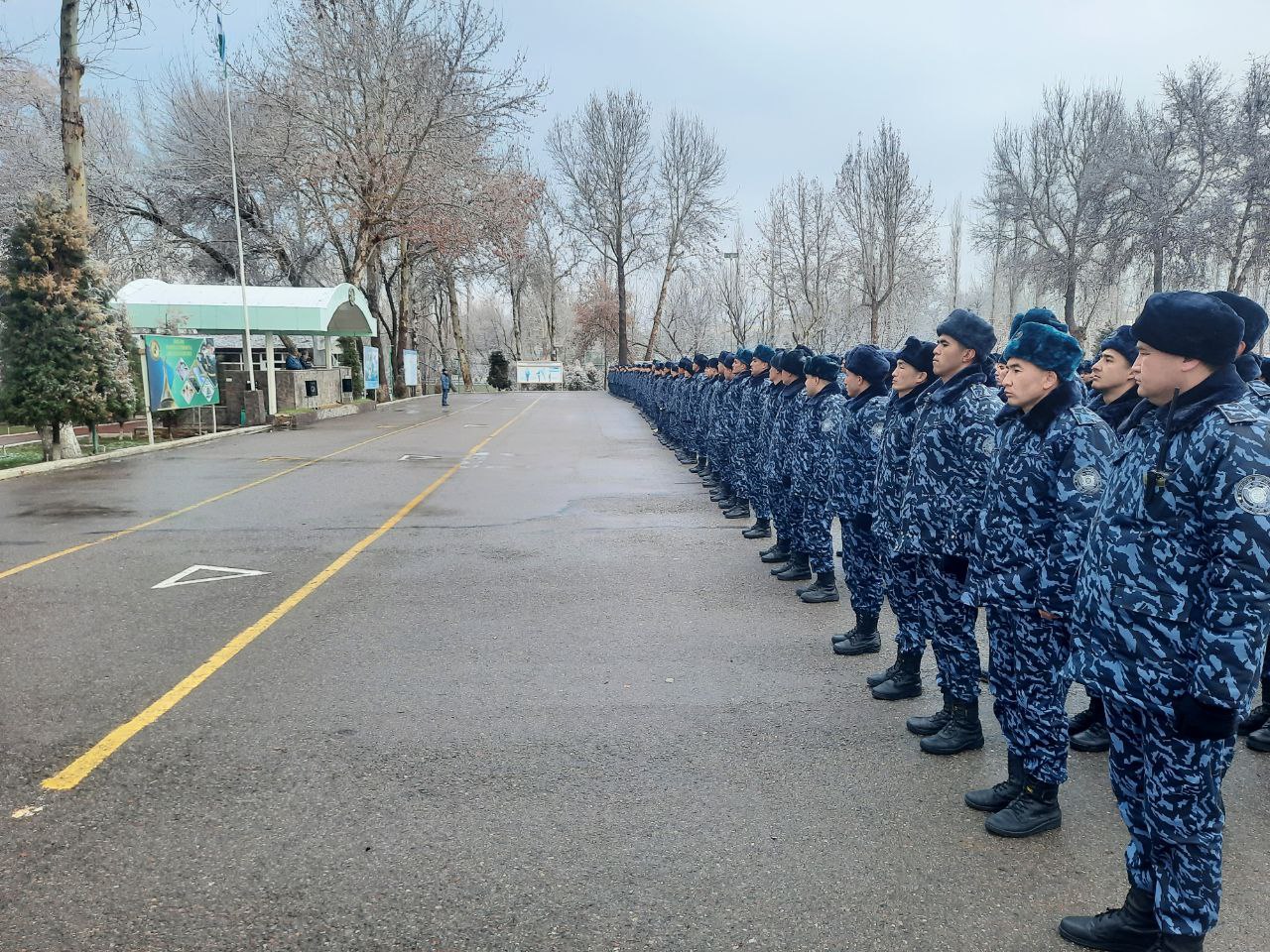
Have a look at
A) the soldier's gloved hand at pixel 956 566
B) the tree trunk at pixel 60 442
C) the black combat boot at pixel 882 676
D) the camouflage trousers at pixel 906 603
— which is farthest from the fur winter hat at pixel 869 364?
the tree trunk at pixel 60 442

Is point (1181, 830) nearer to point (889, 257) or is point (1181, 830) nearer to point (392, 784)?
point (392, 784)

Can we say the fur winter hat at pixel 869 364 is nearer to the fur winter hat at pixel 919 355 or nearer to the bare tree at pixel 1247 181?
the fur winter hat at pixel 919 355

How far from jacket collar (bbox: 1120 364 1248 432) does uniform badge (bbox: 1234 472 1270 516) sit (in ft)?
0.75

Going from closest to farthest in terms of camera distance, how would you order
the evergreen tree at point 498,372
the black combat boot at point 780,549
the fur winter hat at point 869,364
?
the fur winter hat at point 869,364 → the black combat boot at point 780,549 → the evergreen tree at point 498,372

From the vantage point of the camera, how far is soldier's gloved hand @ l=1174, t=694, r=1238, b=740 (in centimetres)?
236

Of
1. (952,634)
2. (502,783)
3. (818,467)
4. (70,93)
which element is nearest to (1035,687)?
(952,634)

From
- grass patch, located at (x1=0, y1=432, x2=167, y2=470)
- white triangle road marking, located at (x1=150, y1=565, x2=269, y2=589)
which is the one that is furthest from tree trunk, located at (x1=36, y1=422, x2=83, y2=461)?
white triangle road marking, located at (x1=150, y1=565, x2=269, y2=589)

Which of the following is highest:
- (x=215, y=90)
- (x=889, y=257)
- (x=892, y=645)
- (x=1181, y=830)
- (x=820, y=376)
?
(x=215, y=90)

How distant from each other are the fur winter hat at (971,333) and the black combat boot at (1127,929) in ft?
7.93

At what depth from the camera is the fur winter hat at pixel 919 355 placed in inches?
190

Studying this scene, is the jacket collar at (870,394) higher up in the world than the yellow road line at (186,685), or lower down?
higher up

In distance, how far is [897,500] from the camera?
189 inches

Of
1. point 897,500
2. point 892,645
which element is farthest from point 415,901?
point 892,645

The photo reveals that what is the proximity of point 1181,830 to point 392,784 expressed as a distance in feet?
9.60
